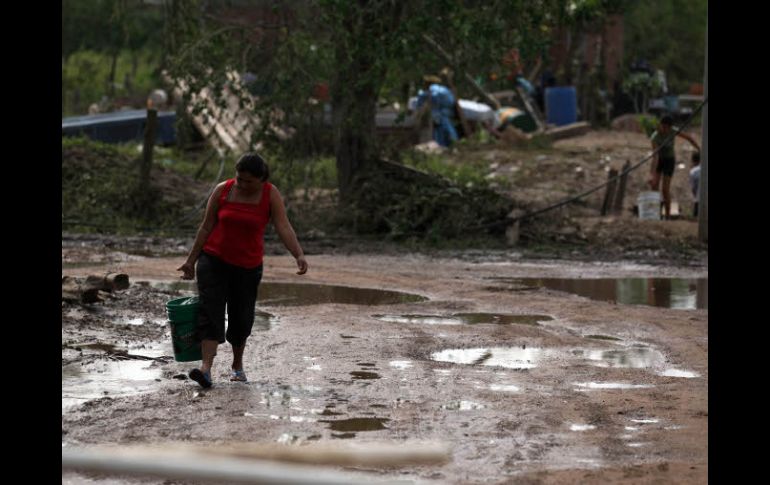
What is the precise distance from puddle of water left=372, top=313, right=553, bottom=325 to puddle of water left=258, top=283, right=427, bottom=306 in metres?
1.16

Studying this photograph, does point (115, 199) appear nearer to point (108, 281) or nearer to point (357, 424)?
point (108, 281)

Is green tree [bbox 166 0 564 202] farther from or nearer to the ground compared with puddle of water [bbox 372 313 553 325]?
farther from the ground

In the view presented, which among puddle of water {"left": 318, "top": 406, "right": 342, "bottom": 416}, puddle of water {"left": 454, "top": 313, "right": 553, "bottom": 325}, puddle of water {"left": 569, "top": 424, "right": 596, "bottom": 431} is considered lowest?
puddle of water {"left": 569, "top": 424, "right": 596, "bottom": 431}

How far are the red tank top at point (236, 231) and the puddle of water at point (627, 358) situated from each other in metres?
2.95

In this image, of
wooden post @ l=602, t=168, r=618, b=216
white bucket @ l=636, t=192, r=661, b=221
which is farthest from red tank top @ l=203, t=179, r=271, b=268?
wooden post @ l=602, t=168, r=618, b=216

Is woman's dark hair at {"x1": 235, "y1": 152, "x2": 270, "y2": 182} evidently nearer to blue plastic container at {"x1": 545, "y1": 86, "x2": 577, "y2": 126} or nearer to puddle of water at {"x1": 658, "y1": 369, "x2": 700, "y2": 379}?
puddle of water at {"x1": 658, "y1": 369, "x2": 700, "y2": 379}

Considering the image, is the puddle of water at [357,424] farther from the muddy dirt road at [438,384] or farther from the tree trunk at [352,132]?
the tree trunk at [352,132]

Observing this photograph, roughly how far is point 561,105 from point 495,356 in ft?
87.5

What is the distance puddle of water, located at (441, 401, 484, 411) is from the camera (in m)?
8.29

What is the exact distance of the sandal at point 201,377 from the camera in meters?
8.72

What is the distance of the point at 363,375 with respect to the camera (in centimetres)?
946

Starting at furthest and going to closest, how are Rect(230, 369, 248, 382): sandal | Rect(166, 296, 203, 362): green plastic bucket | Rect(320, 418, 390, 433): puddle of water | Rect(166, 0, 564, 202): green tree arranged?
1. Rect(166, 0, 564, 202): green tree
2. Rect(230, 369, 248, 382): sandal
3. Rect(166, 296, 203, 362): green plastic bucket
4. Rect(320, 418, 390, 433): puddle of water
